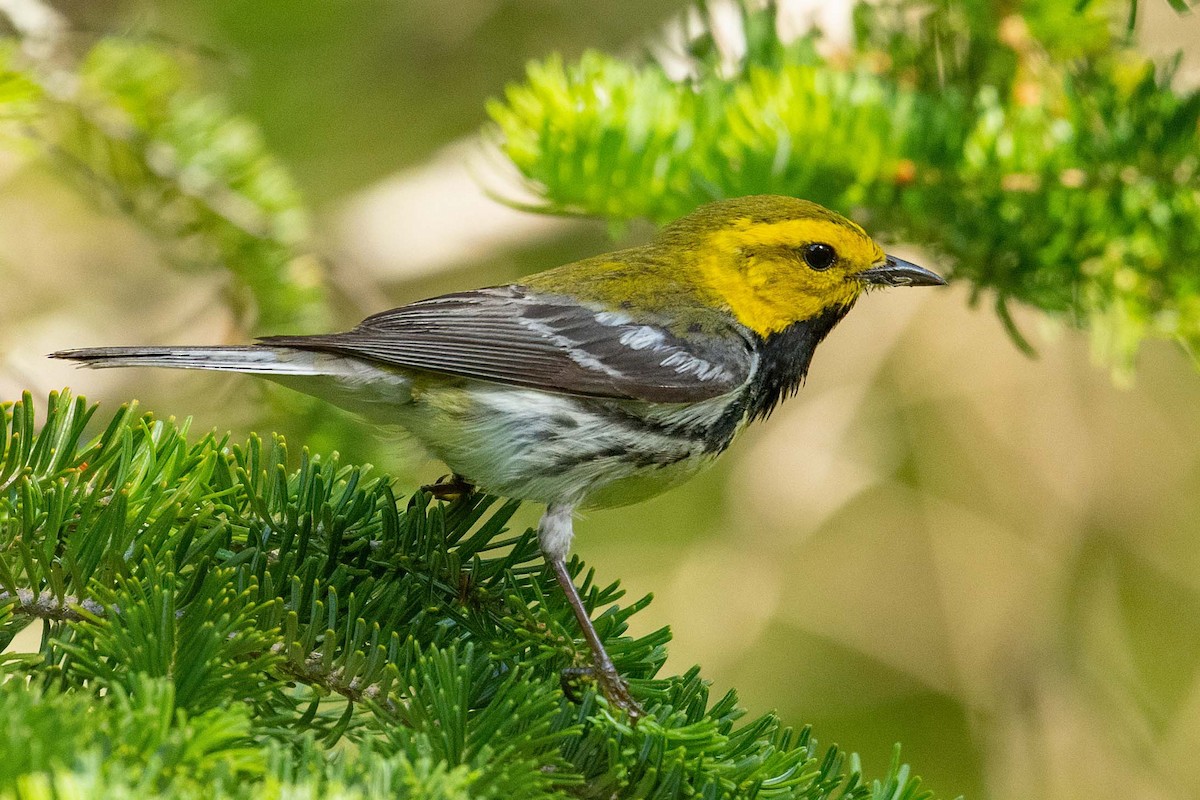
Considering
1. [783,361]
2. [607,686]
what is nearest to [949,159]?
Answer: [783,361]

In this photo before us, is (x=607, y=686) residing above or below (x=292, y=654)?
above

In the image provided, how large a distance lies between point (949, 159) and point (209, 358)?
5.60 ft

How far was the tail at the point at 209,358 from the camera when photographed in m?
2.08

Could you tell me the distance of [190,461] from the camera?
1812mm

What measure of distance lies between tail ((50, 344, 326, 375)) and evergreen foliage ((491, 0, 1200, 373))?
0.68m

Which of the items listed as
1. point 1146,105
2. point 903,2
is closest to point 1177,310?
point 1146,105

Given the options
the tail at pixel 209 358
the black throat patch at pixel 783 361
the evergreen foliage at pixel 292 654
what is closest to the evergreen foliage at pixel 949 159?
the black throat patch at pixel 783 361

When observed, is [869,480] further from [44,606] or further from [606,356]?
[44,606]

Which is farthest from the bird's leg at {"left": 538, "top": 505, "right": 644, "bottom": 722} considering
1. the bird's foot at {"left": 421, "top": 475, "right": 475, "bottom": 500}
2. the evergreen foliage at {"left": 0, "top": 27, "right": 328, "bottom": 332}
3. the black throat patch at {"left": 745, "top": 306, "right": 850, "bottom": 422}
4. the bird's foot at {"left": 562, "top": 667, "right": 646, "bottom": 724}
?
the evergreen foliage at {"left": 0, "top": 27, "right": 328, "bottom": 332}

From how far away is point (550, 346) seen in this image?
2797 millimetres

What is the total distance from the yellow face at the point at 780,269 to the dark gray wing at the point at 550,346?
0.37 feet

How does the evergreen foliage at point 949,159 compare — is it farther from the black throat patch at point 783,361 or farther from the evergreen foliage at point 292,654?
the evergreen foliage at point 292,654

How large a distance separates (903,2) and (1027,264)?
0.81 m

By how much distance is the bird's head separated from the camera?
285cm
